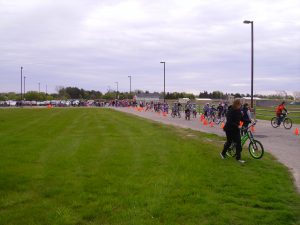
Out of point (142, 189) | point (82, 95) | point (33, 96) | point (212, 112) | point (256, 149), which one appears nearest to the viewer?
point (142, 189)

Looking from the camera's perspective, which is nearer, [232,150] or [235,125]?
[235,125]

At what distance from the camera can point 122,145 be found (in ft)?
48.3

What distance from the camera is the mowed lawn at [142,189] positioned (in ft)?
20.0

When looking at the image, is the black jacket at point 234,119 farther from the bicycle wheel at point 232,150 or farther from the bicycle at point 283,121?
the bicycle at point 283,121

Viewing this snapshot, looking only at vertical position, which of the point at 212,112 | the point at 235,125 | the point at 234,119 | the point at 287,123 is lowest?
the point at 287,123

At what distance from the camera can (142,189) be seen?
25.4 feet

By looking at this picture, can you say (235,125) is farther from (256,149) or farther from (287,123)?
(287,123)

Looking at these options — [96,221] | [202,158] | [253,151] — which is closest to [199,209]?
[96,221]

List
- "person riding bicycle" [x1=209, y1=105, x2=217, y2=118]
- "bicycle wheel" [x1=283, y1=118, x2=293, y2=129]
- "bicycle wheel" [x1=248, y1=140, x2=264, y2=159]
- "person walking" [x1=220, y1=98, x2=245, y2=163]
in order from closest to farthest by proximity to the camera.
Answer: "person walking" [x1=220, y1=98, x2=245, y2=163] < "bicycle wheel" [x1=248, y1=140, x2=264, y2=159] < "bicycle wheel" [x1=283, y1=118, x2=293, y2=129] < "person riding bicycle" [x1=209, y1=105, x2=217, y2=118]

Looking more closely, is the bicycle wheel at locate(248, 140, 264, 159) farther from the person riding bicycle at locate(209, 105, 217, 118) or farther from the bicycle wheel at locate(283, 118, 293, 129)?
the person riding bicycle at locate(209, 105, 217, 118)

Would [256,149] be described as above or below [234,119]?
below

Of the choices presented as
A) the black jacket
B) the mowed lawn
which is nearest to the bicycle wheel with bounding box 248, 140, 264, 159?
the mowed lawn

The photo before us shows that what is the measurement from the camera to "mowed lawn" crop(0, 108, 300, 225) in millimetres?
6109

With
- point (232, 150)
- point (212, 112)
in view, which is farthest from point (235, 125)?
point (212, 112)
